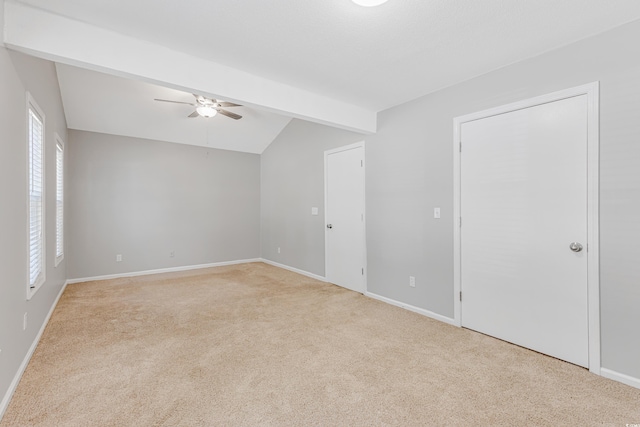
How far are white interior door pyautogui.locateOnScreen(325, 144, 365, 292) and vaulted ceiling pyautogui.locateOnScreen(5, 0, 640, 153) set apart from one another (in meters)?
1.14

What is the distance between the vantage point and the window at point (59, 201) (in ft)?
12.6

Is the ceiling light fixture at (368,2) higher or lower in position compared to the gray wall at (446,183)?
higher

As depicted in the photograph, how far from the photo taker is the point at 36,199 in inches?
109

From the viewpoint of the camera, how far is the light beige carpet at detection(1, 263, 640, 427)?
1725 millimetres

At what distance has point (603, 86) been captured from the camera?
7.02 feet

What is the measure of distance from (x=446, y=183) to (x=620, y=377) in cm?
193

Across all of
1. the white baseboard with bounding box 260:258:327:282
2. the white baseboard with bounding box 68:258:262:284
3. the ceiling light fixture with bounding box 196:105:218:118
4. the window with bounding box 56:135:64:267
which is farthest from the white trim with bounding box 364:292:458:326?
the window with bounding box 56:135:64:267

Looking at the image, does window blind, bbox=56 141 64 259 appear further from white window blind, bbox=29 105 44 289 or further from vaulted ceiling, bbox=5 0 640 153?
vaulted ceiling, bbox=5 0 640 153

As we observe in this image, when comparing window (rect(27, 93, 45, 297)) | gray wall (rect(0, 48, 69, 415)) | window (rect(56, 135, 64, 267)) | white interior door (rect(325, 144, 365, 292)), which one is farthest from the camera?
white interior door (rect(325, 144, 365, 292))

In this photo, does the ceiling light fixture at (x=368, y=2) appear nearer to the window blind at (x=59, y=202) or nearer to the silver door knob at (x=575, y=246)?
the silver door knob at (x=575, y=246)

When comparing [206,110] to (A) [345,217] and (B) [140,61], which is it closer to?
(B) [140,61]

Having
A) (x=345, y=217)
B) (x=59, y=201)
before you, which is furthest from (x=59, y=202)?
(x=345, y=217)

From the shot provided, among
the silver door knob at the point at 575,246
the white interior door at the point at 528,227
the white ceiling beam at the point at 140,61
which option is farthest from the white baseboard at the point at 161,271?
the silver door knob at the point at 575,246

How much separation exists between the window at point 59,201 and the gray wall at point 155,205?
63 cm
